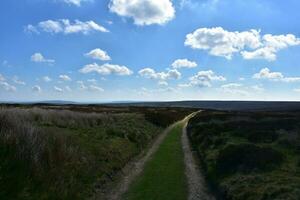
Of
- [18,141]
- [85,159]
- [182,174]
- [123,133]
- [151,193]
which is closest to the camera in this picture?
[18,141]

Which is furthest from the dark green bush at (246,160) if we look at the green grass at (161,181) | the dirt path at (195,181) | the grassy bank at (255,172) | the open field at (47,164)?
the open field at (47,164)

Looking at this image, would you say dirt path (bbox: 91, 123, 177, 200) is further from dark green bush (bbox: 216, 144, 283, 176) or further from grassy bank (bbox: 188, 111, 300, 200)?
dark green bush (bbox: 216, 144, 283, 176)

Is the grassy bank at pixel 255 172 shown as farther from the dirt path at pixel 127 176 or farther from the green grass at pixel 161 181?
the dirt path at pixel 127 176

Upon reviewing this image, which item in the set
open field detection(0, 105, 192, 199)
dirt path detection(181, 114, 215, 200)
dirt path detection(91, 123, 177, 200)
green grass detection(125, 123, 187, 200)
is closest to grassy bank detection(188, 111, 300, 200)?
dirt path detection(181, 114, 215, 200)

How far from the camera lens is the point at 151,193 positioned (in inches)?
598

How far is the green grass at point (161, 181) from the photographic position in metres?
14.9

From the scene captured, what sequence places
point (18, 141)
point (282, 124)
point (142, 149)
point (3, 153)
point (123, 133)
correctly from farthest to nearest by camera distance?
1. point (282, 124)
2. point (123, 133)
3. point (142, 149)
4. point (18, 141)
5. point (3, 153)

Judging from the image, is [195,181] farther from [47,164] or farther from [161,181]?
[47,164]

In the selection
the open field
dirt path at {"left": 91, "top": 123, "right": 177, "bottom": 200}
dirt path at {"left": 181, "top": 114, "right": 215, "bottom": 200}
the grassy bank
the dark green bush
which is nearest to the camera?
the open field

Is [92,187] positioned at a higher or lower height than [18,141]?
lower

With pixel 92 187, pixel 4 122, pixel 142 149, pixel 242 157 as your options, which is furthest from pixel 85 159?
pixel 142 149

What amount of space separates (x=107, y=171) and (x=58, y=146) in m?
2.93

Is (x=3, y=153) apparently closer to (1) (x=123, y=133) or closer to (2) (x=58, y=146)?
(2) (x=58, y=146)

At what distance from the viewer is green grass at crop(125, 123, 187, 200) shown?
14914mm
